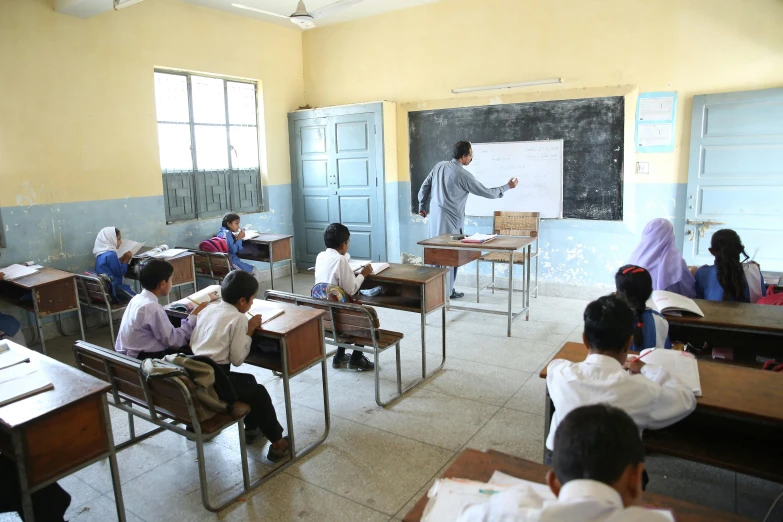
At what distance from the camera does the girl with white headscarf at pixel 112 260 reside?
444 cm

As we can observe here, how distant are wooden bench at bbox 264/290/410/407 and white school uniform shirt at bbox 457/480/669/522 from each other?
6.80 ft

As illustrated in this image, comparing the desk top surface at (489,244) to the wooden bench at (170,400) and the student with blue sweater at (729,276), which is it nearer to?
the student with blue sweater at (729,276)

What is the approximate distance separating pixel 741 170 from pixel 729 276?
2.23 m

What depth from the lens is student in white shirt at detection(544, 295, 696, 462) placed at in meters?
1.53

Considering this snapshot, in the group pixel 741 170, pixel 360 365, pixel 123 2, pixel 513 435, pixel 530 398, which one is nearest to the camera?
pixel 513 435

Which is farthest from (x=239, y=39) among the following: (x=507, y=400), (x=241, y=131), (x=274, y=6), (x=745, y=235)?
(x=745, y=235)

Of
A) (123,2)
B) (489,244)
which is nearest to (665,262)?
(489,244)

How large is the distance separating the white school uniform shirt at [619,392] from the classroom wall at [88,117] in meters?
4.70

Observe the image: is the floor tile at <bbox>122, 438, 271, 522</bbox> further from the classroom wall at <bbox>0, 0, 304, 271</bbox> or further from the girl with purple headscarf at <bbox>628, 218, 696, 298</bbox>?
the classroom wall at <bbox>0, 0, 304, 271</bbox>

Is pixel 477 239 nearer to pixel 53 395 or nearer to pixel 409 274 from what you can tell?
pixel 409 274

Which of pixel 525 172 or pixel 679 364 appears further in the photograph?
pixel 525 172

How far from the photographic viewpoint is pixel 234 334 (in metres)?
2.41

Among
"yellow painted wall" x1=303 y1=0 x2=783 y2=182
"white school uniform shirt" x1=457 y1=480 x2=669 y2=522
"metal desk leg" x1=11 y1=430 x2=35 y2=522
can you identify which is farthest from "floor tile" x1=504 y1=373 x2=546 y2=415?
"yellow painted wall" x1=303 y1=0 x2=783 y2=182

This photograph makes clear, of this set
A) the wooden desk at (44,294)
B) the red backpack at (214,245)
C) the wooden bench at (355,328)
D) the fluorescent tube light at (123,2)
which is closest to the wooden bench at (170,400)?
the wooden bench at (355,328)
